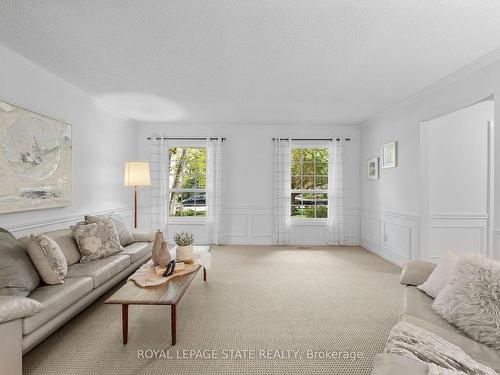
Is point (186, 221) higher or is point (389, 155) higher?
point (389, 155)

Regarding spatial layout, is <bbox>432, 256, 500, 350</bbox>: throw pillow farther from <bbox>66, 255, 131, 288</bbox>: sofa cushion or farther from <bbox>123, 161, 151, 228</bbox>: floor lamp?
<bbox>123, 161, 151, 228</bbox>: floor lamp

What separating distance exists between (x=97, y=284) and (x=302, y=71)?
3067mm

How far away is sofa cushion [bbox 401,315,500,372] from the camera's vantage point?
4.82 ft

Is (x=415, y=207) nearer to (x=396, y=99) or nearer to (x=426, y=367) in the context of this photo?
(x=396, y=99)

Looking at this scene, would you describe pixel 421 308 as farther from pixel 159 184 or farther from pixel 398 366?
pixel 159 184

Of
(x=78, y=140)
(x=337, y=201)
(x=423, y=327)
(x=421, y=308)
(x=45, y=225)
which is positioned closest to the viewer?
(x=423, y=327)

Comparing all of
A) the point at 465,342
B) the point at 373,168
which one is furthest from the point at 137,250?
the point at 373,168

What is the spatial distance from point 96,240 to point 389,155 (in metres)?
4.56

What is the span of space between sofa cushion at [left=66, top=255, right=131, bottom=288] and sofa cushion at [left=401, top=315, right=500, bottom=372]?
2639 mm

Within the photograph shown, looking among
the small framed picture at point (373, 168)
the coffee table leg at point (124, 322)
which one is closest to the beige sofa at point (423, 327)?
the coffee table leg at point (124, 322)

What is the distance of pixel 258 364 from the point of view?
209cm

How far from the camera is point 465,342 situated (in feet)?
5.30

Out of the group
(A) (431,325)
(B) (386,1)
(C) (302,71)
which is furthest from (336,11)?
(A) (431,325)

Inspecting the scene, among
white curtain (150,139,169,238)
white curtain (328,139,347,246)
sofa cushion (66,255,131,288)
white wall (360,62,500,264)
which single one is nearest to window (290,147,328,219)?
white curtain (328,139,347,246)
